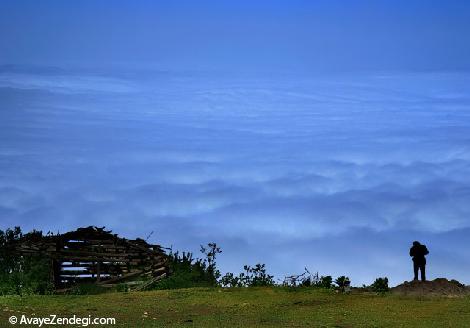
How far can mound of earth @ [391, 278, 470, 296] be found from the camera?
82.9 ft

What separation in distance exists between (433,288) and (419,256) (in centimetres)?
107

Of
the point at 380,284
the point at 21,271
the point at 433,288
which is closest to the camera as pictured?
the point at 433,288

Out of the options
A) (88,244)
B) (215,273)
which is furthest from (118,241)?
(215,273)

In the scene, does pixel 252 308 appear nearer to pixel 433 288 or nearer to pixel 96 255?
pixel 433 288

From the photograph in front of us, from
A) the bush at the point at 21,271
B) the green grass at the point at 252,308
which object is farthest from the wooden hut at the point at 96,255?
the green grass at the point at 252,308

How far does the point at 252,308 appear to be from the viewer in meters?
22.8

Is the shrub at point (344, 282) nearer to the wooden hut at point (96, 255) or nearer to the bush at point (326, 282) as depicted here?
the bush at point (326, 282)

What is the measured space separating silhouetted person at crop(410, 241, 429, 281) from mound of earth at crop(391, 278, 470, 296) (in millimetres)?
373

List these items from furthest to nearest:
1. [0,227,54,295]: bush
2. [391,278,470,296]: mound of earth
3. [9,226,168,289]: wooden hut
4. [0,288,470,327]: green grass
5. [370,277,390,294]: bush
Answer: [9,226,168,289]: wooden hut, [0,227,54,295]: bush, [370,277,390,294]: bush, [391,278,470,296]: mound of earth, [0,288,470,327]: green grass

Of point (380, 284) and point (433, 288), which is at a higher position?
point (380, 284)

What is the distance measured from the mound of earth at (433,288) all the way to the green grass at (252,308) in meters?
0.48

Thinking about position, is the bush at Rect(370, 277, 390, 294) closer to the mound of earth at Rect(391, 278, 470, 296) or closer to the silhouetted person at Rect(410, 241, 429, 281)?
the mound of earth at Rect(391, 278, 470, 296)

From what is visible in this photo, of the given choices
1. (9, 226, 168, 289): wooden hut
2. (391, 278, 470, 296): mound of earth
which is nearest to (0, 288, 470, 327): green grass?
(391, 278, 470, 296): mound of earth

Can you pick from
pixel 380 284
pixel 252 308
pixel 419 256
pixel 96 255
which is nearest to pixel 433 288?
pixel 419 256
